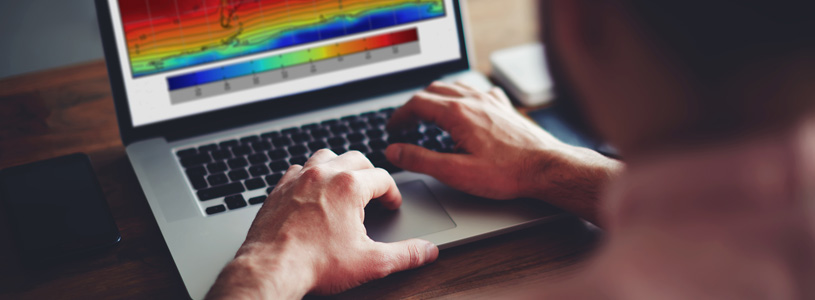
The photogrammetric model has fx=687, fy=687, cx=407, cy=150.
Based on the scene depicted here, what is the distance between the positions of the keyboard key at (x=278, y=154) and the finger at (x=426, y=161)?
0.50ft

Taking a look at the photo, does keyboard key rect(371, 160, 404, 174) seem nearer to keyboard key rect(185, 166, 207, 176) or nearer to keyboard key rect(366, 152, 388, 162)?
keyboard key rect(366, 152, 388, 162)

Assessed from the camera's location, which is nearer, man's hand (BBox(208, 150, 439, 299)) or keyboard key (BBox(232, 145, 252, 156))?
man's hand (BBox(208, 150, 439, 299))

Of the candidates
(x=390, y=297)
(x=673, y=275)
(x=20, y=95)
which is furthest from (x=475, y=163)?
(x=20, y=95)

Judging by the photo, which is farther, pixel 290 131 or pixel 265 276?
pixel 290 131

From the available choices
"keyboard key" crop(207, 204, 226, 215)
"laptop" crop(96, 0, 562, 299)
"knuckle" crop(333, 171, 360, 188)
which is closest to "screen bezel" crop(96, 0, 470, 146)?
"laptop" crop(96, 0, 562, 299)

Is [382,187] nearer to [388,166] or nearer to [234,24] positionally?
[388,166]

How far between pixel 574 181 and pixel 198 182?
489mm

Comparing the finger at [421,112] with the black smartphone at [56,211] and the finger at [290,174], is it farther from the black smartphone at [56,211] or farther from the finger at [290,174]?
the black smartphone at [56,211]

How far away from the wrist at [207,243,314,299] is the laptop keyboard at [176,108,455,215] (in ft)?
0.55

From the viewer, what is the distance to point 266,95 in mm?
1050

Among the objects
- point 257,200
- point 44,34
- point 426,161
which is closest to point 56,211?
point 257,200

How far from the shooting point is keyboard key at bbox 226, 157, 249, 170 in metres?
0.95

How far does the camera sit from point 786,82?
40 centimetres

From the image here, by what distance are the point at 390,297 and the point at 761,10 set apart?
0.49 m
